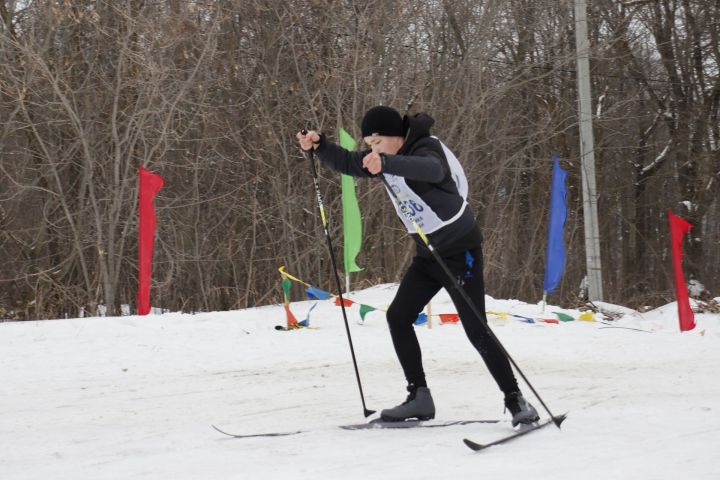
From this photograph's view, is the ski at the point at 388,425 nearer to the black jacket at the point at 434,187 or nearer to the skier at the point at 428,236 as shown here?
the skier at the point at 428,236

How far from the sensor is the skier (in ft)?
15.0

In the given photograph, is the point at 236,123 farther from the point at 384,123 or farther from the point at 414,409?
the point at 414,409

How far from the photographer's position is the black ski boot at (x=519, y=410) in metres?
4.50

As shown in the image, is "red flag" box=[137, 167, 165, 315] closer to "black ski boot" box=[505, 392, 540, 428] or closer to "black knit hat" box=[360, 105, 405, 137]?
"black knit hat" box=[360, 105, 405, 137]

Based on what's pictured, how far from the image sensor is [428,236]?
4699 millimetres

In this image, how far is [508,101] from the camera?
19.5 meters

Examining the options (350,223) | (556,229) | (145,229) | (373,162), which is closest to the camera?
(373,162)

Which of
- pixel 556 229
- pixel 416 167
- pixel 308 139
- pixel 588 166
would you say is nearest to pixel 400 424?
pixel 416 167

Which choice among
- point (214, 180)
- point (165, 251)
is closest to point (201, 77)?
point (214, 180)

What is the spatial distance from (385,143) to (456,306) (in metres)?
0.95

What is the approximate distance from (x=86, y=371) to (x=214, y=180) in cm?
1002

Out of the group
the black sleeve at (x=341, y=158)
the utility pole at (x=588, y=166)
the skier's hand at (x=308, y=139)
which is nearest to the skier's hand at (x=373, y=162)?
the black sleeve at (x=341, y=158)

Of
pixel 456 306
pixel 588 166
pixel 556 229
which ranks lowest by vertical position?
pixel 456 306

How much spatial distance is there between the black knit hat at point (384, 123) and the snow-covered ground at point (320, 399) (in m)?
1.57
